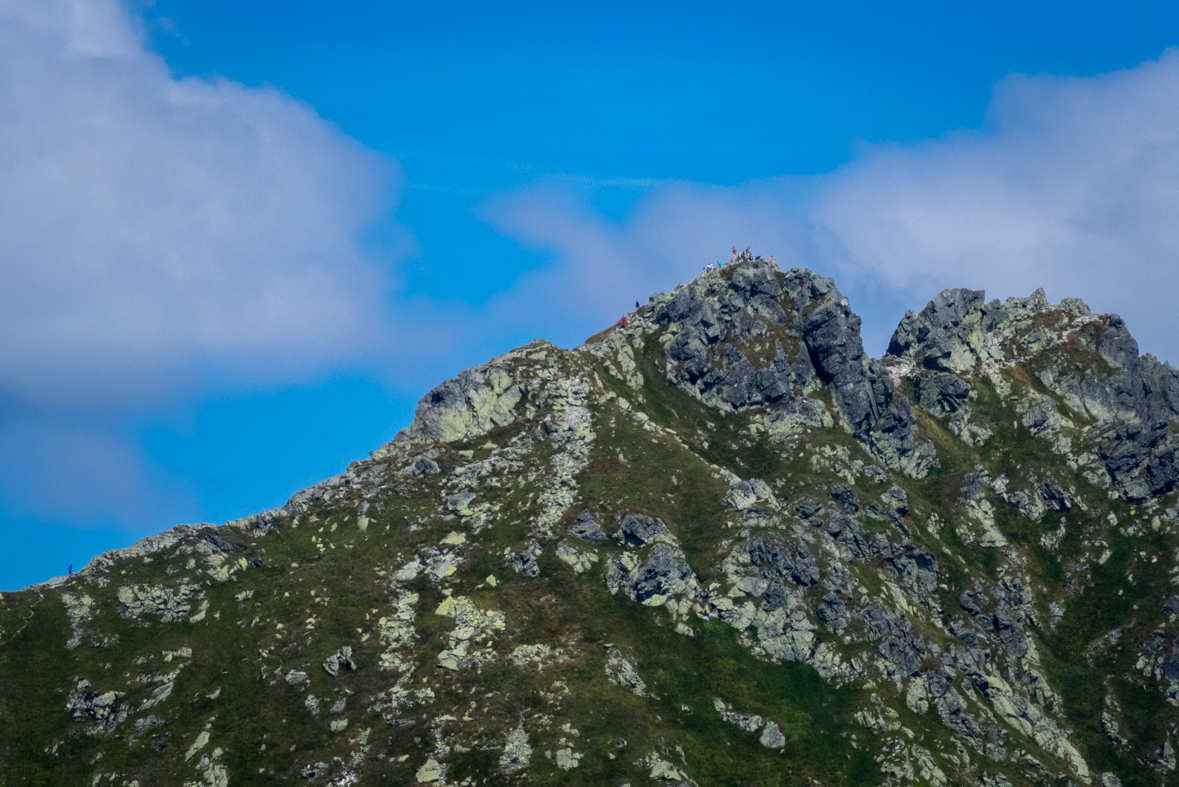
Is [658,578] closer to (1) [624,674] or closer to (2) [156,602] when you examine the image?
(1) [624,674]

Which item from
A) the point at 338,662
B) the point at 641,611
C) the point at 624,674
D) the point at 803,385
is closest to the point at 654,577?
the point at 641,611

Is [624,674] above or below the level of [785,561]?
below

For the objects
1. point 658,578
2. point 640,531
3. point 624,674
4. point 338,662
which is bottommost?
point 624,674

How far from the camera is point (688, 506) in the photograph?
158875 mm

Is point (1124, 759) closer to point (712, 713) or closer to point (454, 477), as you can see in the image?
point (712, 713)

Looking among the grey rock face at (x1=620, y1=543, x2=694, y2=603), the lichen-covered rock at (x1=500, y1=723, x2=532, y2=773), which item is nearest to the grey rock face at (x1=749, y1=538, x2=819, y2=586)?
the grey rock face at (x1=620, y1=543, x2=694, y2=603)

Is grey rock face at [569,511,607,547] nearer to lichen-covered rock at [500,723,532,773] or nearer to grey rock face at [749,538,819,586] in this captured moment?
grey rock face at [749,538,819,586]

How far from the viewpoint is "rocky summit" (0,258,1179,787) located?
386 feet

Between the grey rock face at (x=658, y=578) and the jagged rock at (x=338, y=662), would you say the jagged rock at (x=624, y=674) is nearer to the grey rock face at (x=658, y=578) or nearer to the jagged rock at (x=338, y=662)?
the grey rock face at (x=658, y=578)

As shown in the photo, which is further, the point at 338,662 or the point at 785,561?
the point at 785,561

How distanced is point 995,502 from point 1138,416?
47.4m

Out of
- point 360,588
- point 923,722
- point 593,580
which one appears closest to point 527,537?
point 593,580

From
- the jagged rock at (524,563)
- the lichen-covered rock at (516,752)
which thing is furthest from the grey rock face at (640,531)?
the lichen-covered rock at (516,752)

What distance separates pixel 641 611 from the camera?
140 meters
